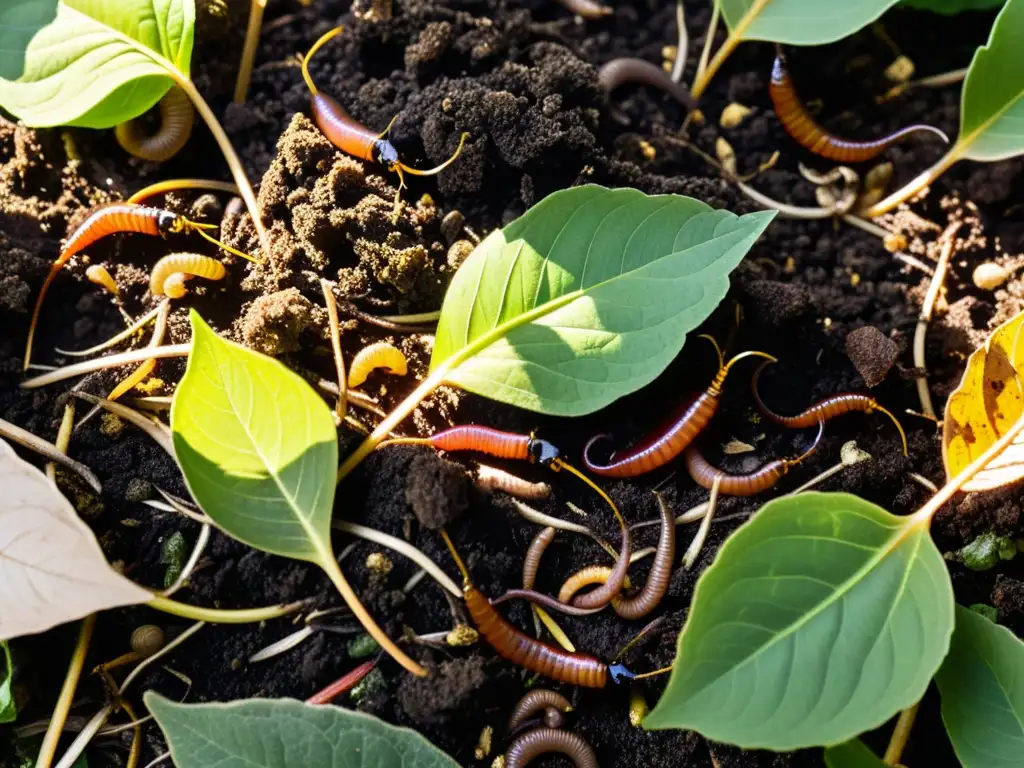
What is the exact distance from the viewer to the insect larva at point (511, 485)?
6.11ft

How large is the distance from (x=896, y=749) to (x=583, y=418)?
3.20 feet

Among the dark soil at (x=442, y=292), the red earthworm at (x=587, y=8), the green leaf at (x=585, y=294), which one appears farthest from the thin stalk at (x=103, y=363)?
the red earthworm at (x=587, y=8)

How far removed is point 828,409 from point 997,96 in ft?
3.03

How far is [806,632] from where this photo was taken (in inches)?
58.2

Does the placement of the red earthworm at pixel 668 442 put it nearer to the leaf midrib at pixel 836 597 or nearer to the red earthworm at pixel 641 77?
the leaf midrib at pixel 836 597

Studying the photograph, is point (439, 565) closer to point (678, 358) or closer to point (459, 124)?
point (678, 358)

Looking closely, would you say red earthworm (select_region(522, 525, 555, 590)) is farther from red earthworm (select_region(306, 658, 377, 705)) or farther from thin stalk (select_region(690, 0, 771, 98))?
thin stalk (select_region(690, 0, 771, 98))

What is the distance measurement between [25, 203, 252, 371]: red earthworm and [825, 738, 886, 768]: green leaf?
166 cm

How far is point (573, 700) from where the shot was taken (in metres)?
1.76

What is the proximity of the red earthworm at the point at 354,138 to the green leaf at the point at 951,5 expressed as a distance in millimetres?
1414

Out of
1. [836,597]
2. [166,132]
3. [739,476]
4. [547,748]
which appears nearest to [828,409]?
[739,476]

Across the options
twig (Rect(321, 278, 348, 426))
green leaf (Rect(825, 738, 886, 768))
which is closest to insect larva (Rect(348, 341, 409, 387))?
twig (Rect(321, 278, 348, 426))

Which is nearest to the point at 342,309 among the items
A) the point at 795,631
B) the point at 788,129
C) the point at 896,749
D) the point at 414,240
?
the point at 414,240

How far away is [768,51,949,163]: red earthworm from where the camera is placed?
7.48 ft
